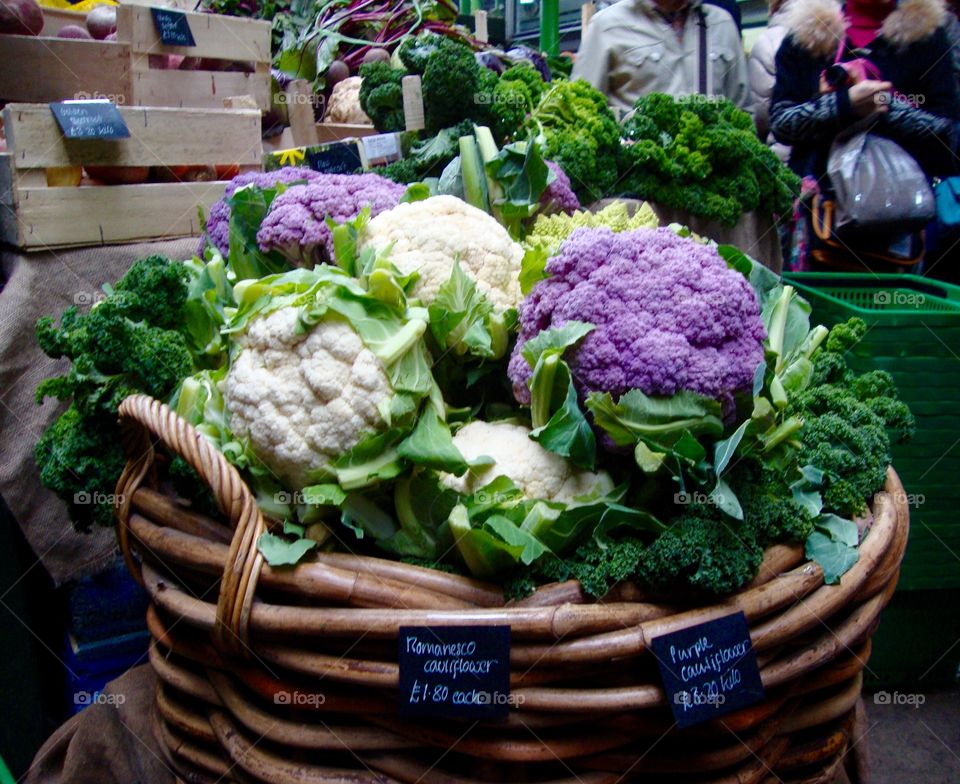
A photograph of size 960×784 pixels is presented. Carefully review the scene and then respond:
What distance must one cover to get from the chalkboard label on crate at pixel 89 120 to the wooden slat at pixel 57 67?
13.8 inches

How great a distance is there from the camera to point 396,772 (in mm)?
795

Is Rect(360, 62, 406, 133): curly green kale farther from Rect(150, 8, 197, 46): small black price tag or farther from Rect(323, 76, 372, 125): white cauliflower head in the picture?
Rect(323, 76, 372, 125): white cauliflower head

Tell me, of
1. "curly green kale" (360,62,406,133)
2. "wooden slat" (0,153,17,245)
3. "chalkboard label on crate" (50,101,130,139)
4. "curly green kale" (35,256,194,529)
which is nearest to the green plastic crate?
"curly green kale" (360,62,406,133)

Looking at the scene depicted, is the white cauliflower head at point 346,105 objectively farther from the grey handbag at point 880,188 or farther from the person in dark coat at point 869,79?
the grey handbag at point 880,188

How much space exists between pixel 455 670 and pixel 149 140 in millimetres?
1304

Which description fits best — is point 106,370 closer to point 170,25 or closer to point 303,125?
point 170,25

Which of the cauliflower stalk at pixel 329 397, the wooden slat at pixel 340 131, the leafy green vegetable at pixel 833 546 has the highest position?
the wooden slat at pixel 340 131

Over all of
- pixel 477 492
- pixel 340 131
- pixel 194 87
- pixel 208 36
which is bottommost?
pixel 477 492

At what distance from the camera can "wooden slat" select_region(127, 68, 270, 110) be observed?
181 centimetres

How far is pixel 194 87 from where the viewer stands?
1.93 m

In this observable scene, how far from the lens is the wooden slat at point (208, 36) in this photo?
5.74 feet

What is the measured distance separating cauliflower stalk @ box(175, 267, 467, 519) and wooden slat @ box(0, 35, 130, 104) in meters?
1.13

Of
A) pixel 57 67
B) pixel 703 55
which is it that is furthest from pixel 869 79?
pixel 57 67

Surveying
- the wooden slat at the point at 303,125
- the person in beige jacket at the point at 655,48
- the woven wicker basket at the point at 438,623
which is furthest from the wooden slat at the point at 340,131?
the woven wicker basket at the point at 438,623
